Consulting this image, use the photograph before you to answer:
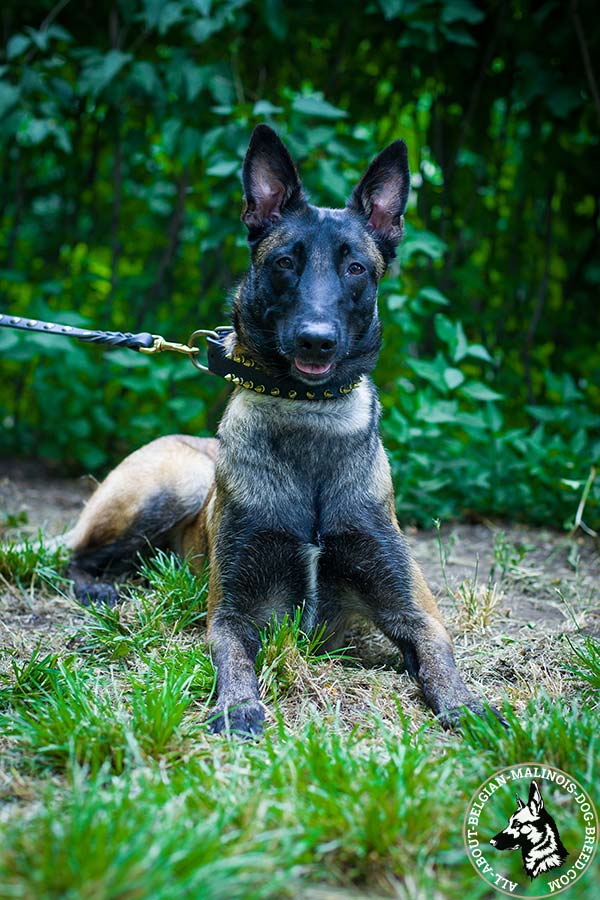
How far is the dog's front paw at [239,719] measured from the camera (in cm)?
233

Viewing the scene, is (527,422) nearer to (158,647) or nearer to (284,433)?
(284,433)

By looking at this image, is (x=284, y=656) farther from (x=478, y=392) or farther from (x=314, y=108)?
(x=314, y=108)

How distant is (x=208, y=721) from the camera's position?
2.34 meters

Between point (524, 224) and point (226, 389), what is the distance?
94.6 inches

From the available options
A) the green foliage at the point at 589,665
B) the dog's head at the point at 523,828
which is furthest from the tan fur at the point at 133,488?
the dog's head at the point at 523,828

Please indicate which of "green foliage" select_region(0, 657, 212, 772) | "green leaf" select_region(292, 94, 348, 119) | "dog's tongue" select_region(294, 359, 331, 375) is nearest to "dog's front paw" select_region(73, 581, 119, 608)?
"green foliage" select_region(0, 657, 212, 772)

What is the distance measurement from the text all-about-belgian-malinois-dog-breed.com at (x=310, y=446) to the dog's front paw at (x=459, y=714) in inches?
2.8

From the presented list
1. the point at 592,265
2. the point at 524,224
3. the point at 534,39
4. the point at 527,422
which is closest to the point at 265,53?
the point at 534,39

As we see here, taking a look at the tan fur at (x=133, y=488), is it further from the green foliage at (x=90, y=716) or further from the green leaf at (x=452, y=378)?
the green leaf at (x=452, y=378)

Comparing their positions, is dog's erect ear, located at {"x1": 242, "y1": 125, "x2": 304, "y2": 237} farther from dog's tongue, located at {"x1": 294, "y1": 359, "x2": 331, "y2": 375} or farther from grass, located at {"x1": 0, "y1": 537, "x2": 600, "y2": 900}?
grass, located at {"x1": 0, "y1": 537, "x2": 600, "y2": 900}

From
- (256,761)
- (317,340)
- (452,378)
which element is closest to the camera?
(256,761)

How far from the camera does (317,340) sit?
2600 millimetres

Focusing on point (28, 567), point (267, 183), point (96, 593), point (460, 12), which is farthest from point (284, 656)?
point (460, 12)

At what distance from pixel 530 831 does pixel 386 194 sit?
7.21 ft
